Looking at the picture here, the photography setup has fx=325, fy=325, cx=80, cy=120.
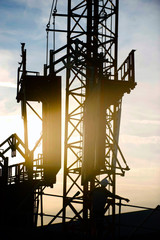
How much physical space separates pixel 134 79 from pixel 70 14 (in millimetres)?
6261

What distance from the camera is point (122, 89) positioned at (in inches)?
620

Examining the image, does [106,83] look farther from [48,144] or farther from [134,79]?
[48,144]

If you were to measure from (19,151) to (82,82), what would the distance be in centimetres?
625

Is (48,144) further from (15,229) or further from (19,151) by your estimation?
(15,229)

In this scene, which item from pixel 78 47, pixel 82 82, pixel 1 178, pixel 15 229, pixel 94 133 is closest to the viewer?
pixel 15 229

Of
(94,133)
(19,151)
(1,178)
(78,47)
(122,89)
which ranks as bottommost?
(1,178)

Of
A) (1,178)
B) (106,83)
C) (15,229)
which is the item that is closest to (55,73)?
(106,83)

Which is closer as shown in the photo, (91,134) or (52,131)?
(91,134)

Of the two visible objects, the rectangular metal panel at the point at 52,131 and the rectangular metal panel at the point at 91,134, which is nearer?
the rectangular metal panel at the point at 91,134

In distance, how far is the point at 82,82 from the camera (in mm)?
18391

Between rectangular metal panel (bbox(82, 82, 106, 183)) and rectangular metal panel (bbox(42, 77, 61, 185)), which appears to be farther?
rectangular metal panel (bbox(42, 77, 61, 185))

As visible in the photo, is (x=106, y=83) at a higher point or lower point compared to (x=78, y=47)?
lower

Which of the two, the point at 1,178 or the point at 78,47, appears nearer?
the point at 1,178

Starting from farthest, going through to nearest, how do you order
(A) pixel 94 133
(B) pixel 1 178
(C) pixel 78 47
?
(C) pixel 78 47
(B) pixel 1 178
(A) pixel 94 133
